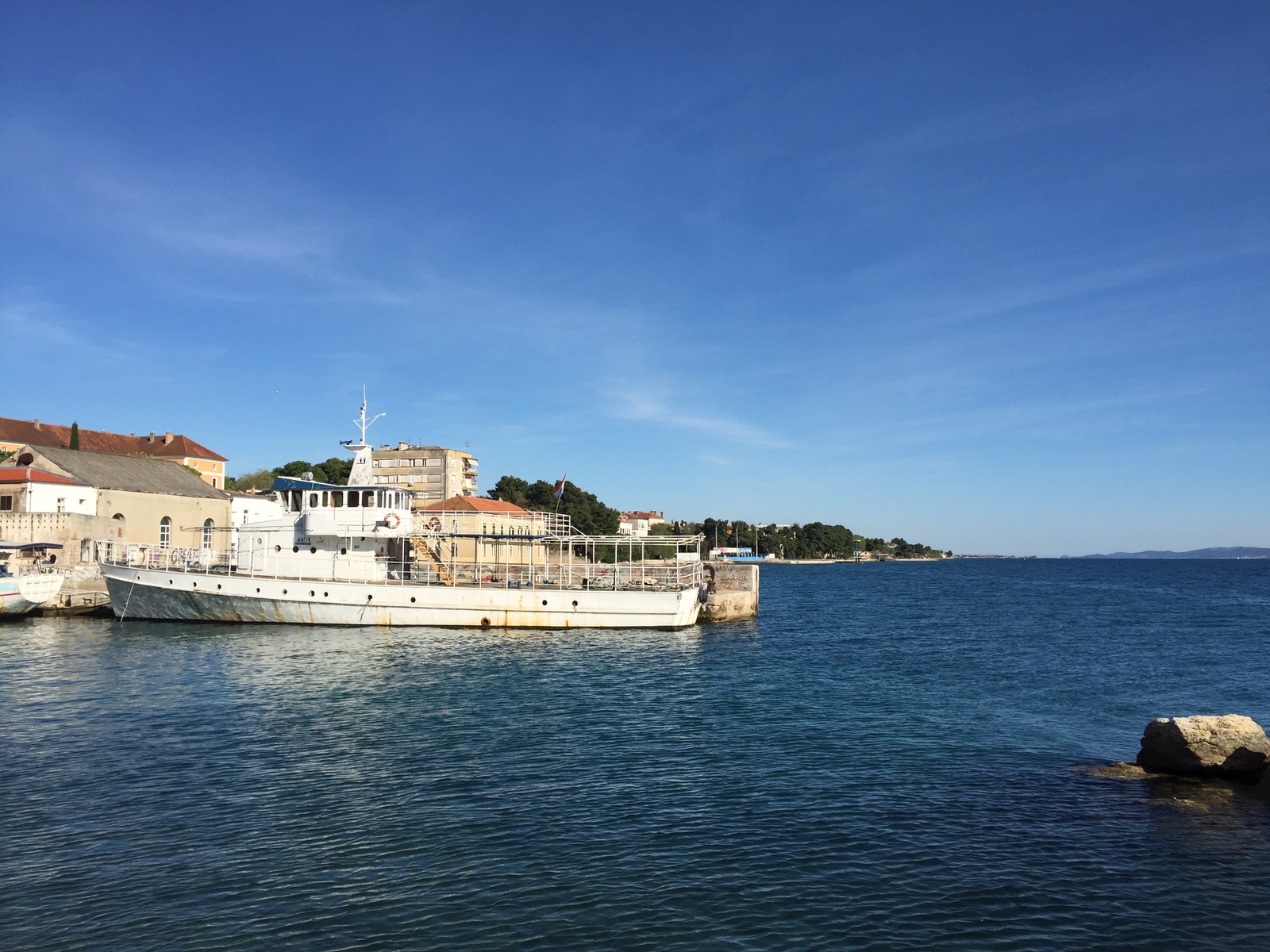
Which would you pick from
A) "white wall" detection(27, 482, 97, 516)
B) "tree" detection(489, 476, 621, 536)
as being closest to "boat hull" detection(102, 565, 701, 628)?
"white wall" detection(27, 482, 97, 516)

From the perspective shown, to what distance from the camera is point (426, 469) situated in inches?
5335

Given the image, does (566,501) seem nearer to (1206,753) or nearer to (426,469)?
(426,469)

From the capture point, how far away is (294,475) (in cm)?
11075

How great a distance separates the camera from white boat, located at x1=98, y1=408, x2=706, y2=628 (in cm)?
4081

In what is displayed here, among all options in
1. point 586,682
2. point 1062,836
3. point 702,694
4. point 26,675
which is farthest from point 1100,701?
point 26,675

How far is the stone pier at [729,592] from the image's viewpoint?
2020 inches

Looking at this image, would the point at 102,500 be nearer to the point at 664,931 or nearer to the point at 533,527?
the point at 533,527

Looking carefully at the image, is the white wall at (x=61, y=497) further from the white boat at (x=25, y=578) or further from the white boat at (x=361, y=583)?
the white boat at (x=361, y=583)

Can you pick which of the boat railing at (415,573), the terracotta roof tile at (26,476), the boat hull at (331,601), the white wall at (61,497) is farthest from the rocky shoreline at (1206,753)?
the terracotta roof tile at (26,476)

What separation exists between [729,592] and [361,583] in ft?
79.3

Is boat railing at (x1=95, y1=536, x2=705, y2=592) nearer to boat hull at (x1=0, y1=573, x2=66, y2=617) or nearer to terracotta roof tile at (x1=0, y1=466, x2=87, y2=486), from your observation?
boat hull at (x1=0, y1=573, x2=66, y2=617)

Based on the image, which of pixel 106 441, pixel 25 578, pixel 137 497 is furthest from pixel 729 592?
pixel 106 441

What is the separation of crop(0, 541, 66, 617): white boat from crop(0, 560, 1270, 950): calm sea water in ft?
45.7

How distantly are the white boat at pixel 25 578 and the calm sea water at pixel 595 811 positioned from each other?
1394 cm
